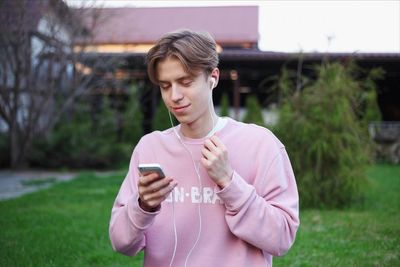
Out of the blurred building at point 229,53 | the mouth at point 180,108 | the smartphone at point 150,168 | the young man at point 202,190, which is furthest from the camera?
the blurred building at point 229,53

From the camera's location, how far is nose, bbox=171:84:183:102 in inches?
67.3

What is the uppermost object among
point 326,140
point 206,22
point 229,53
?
point 206,22

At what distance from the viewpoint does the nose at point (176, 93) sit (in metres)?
1.71

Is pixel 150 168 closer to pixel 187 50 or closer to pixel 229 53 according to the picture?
pixel 187 50

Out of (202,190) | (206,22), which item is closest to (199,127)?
(202,190)

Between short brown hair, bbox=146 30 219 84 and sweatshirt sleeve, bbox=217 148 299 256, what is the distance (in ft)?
1.29

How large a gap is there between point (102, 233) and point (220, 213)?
3974mm

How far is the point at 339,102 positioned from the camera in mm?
7043

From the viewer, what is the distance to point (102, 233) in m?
5.48

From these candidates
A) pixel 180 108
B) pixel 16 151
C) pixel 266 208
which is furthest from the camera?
pixel 16 151

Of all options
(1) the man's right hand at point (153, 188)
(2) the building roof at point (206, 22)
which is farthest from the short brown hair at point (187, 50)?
(2) the building roof at point (206, 22)

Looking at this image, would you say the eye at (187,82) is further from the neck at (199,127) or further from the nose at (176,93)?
the neck at (199,127)

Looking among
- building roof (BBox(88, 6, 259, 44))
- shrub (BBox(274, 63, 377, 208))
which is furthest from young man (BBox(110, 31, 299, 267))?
building roof (BBox(88, 6, 259, 44))

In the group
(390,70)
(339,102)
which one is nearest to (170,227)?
(339,102)
